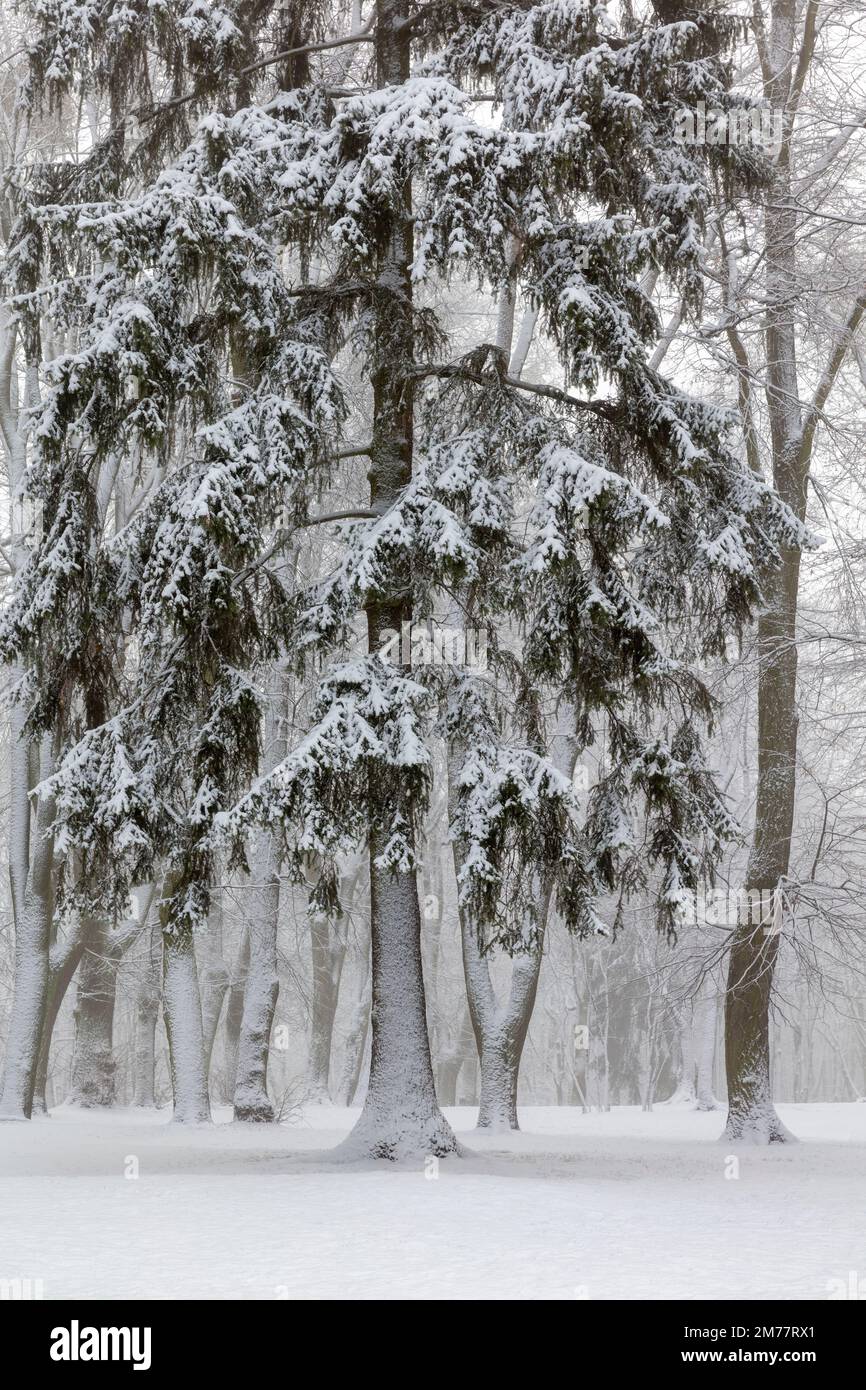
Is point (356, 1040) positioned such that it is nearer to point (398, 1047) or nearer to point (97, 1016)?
point (97, 1016)

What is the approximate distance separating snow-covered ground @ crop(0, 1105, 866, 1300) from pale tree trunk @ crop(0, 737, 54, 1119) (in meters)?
0.65

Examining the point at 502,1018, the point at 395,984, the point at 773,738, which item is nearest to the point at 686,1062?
the point at 502,1018

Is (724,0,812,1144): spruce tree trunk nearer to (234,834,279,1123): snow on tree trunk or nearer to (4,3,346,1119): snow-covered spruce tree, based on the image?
(4,3,346,1119): snow-covered spruce tree

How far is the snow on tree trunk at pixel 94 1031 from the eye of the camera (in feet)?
72.7

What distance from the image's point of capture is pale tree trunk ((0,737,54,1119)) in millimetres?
16141

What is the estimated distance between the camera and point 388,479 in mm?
12484

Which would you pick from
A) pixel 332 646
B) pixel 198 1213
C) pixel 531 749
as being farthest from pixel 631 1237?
pixel 332 646

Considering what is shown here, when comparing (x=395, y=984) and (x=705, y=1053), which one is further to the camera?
(x=705, y=1053)

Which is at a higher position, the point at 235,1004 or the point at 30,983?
the point at 30,983

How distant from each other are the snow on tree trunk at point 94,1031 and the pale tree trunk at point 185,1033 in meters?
4.49

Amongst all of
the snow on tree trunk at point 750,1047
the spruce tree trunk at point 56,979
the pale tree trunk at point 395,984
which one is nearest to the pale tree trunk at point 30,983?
the spruce tree trunk at point 56,979

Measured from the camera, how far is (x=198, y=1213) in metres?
9.11

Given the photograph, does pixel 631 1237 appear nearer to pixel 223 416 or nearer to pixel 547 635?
pixel 547 635

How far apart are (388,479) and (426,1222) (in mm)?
6341
